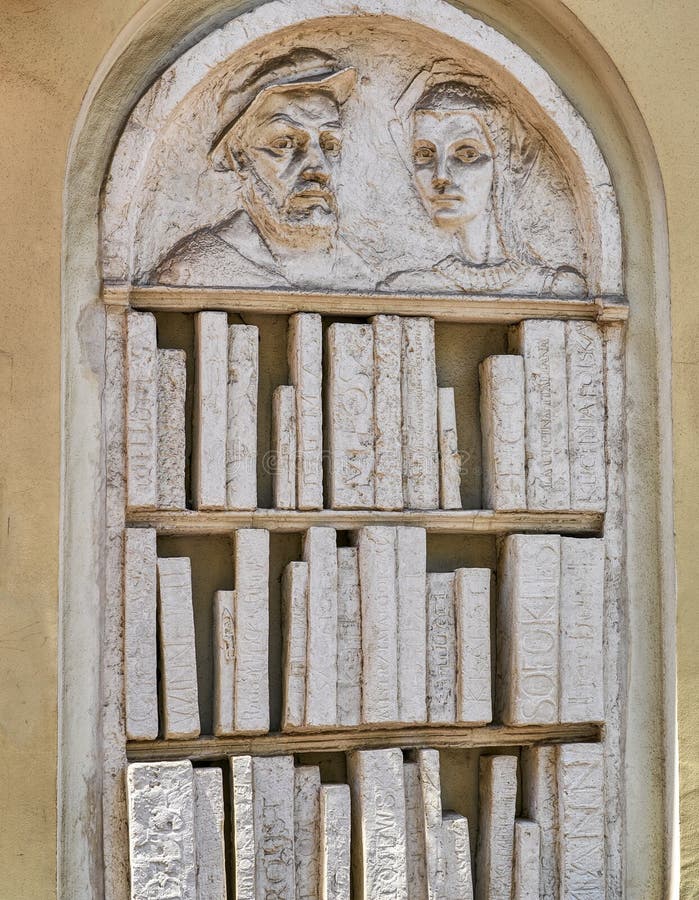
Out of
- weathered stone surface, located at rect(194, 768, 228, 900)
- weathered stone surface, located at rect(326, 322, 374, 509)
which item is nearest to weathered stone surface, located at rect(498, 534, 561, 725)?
weathered stone surface, located at rect(326, 322, 374, 509)

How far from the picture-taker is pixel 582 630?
4.19 m

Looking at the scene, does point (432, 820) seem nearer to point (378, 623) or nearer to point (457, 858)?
point (457, 858)

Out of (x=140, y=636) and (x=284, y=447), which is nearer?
(x=140, y=636)

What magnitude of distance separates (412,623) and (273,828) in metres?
0.68

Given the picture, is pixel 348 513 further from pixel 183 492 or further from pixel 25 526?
pixel 25 526

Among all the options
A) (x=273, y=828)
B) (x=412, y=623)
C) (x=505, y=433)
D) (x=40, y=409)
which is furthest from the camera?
(x=505, y=433)

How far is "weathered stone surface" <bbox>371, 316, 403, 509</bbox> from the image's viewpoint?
4133 millimetres

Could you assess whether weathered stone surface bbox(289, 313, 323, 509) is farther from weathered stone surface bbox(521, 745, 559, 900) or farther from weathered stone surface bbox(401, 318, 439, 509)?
weathered stone surface bbox(521, 745, 559, 900)

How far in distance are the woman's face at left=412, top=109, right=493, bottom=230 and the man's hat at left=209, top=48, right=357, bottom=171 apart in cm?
28

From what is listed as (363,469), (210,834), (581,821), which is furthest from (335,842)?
(363,469)

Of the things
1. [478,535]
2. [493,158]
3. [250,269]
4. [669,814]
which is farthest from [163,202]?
[669,814]

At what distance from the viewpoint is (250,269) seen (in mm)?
4156

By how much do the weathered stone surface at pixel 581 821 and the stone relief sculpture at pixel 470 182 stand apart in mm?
1359

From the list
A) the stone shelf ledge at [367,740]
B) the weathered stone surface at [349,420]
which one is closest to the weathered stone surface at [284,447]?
the weathered stone surface at [349,420]
